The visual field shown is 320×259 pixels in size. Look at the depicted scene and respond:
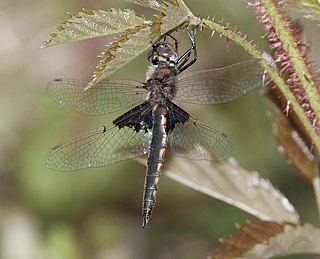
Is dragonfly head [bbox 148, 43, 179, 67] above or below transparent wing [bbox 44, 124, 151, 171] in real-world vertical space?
above

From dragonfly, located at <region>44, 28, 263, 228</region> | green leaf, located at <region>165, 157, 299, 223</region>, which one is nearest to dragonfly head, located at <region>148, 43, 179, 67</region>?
dragonfly, located at <region>44, 28, 263, 228</region>

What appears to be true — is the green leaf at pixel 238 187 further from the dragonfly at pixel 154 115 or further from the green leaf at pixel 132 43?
the green leaf at pixel 132 43

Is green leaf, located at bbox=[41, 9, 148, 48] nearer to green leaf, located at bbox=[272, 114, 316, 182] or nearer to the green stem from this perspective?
the green stem

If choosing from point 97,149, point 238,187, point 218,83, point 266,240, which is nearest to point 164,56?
point 218,83

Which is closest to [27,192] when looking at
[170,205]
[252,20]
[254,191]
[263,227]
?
[170,205]

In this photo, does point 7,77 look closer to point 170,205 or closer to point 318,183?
point 170,205

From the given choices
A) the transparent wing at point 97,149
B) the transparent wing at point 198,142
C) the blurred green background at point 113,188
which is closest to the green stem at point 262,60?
the transparent wing at point 198,142
